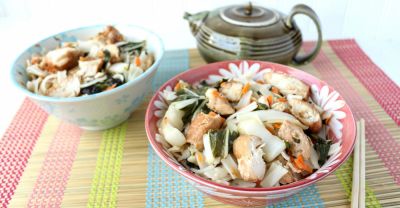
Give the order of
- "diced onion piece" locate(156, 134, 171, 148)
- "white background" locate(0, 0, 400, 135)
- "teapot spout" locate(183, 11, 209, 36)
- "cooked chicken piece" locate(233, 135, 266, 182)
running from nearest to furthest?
"cooked chicken piece" locate(233, 135, 266, 182)
"diced onion piece" locate(156, 134, 171, 148)
"teapot spout" locate(183, 11, 209, 36)
"white background" locate(0, 0, 400, 135)

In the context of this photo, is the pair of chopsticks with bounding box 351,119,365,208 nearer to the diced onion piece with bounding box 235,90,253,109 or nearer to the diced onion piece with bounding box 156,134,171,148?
the diced onion piece with bounding box 235,90,253,109

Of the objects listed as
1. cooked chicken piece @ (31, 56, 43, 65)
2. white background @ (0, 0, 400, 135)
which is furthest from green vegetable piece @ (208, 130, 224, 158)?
white background @ (0, 0, 400, 135)

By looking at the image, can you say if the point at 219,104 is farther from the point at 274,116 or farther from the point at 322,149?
the point at 322,149

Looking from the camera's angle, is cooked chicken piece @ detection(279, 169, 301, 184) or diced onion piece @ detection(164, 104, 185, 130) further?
diced onion piece @ detection(164, 104, 185, 130)

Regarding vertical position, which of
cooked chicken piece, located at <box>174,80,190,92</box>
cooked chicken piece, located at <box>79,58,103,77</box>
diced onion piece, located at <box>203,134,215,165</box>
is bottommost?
diced onion piece, located at <box>203,134,215,165</box>

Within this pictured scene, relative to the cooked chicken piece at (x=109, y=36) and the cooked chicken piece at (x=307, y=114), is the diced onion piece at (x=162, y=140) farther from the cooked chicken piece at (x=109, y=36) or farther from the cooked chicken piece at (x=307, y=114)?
the cooked chicken piece at (x=109, y=36)

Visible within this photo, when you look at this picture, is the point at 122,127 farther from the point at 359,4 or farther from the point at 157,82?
the point at 359,4

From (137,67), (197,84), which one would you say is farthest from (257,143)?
(137,67)
